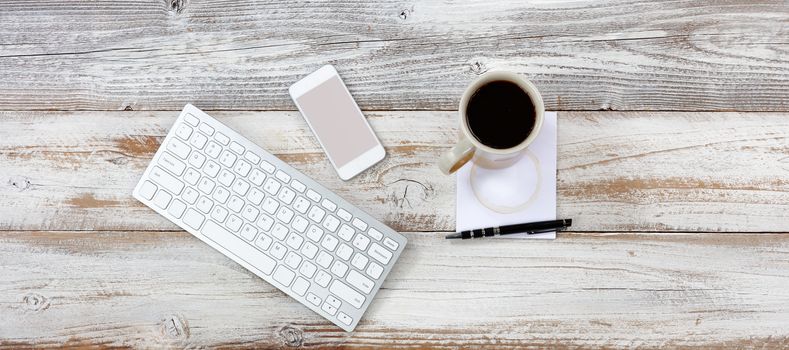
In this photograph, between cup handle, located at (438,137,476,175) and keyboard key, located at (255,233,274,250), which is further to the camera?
keyboard key, located at (255,233,274,250)

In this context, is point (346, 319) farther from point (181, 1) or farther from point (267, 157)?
Result: point (181, 1)

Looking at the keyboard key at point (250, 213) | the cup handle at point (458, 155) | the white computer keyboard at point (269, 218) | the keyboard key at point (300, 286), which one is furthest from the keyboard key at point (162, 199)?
the cup handle at point (458, 155)

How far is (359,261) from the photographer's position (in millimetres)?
711

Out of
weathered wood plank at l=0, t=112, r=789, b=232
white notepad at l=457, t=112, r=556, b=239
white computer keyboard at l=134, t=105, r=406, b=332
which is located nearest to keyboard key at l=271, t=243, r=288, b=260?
white computer keyboard at l=134, t=105, r=406, b=332

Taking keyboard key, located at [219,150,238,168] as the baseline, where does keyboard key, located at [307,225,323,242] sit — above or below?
below

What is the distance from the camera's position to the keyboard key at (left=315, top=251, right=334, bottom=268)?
2.35 ft

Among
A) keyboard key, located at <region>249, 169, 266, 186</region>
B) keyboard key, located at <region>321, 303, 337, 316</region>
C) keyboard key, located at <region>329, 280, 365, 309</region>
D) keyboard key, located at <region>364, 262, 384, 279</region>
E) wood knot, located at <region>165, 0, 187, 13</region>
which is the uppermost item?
wood knot, located at <region>165, 0, 187, 13</region>

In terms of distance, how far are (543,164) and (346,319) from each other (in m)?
0.33

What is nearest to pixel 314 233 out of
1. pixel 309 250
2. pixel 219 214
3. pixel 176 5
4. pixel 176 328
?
pixel 309 250

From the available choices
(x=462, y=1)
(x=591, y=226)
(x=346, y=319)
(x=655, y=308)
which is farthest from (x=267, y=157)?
(x=655, y=308)

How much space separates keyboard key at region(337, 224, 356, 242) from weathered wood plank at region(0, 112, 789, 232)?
0.04 m

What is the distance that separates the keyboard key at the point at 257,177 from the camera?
72 cm

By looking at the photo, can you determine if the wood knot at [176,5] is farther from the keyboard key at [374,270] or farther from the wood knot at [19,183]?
the keyboard key at [374,270]

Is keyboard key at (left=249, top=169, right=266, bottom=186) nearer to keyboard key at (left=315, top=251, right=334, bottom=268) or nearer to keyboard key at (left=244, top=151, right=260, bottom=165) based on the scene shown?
keyboard key at (left=244, top=151, right=260, bottom=165)
